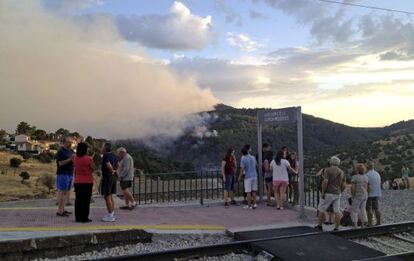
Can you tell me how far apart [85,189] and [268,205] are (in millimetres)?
5412

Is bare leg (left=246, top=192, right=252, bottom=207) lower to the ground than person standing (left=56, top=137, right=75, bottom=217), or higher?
lower

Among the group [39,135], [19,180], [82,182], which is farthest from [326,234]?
[39,135]

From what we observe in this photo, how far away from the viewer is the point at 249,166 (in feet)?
45.3

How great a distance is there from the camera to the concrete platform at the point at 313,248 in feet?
28.6

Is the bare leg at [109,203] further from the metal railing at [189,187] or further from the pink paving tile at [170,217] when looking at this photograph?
the metal railing at [189,187]

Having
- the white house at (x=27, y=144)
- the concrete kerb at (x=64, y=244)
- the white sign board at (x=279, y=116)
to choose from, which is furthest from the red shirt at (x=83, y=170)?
the white house at (x=27, y=144)

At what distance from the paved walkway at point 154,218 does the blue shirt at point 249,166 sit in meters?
0.93

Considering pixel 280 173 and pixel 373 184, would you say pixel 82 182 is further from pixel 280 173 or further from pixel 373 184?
pixel 373 184

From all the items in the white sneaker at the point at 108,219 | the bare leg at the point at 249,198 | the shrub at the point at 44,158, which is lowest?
the white sneaker at the point at 108,219

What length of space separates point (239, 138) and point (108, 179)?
3850cm

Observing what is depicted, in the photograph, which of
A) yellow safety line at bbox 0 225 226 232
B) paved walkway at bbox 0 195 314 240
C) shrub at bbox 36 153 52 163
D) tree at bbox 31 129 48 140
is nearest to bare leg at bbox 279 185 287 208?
paved walkway at bbox 0 195 314 240

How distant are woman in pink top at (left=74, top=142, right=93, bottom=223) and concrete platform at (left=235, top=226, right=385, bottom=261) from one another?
3.37 metres

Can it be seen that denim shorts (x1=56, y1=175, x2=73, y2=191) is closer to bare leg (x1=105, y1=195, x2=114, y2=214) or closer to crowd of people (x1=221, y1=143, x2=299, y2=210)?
bare leg (x1=105, y1=195, x2=114, y2=214)

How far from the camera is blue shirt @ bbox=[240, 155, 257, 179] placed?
13.8 meters
